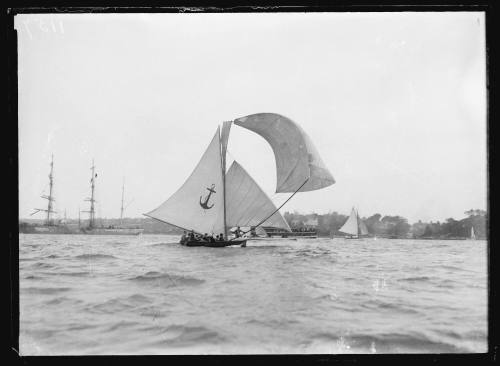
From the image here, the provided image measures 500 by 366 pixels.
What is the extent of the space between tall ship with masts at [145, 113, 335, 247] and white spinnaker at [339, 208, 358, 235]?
1.02 feet

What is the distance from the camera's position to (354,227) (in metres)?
3.12

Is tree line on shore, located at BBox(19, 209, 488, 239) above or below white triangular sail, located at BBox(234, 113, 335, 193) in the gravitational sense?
below

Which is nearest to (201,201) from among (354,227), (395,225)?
(354,227)

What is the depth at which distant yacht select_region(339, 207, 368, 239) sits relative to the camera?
3031mm

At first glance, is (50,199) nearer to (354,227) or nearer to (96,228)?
(96,228)

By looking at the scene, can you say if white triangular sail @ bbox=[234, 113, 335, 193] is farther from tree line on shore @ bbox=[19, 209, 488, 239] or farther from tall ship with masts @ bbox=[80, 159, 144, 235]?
tall ship with masts @ bbox=[80, 159, 144, 235]

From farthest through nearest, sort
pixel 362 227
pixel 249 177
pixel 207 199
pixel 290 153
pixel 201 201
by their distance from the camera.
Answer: pixel 207 199
pixel 201 201
pixel 249 177
pixel 290 153
pixel 362 227

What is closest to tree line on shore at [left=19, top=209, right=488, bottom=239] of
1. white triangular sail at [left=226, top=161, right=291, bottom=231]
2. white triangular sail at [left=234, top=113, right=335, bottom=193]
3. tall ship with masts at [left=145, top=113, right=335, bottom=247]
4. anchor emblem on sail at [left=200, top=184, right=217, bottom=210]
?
tall ship with masts at [left=145, top=113, right=335, bottom=247]

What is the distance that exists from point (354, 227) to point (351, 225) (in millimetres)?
85

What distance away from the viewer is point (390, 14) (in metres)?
2.88

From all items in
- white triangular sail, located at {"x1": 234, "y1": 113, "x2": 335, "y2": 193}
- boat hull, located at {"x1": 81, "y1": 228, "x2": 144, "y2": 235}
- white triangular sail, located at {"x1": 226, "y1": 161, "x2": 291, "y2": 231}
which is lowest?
boat hull, located at {"x1": 81, "y1": 228, "x2": 144, "y2": 235}

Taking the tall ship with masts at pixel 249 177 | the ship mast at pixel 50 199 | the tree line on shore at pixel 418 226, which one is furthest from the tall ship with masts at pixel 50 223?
the tree line on shore at pixel 418 226

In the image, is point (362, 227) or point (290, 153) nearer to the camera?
point (362, 227)
